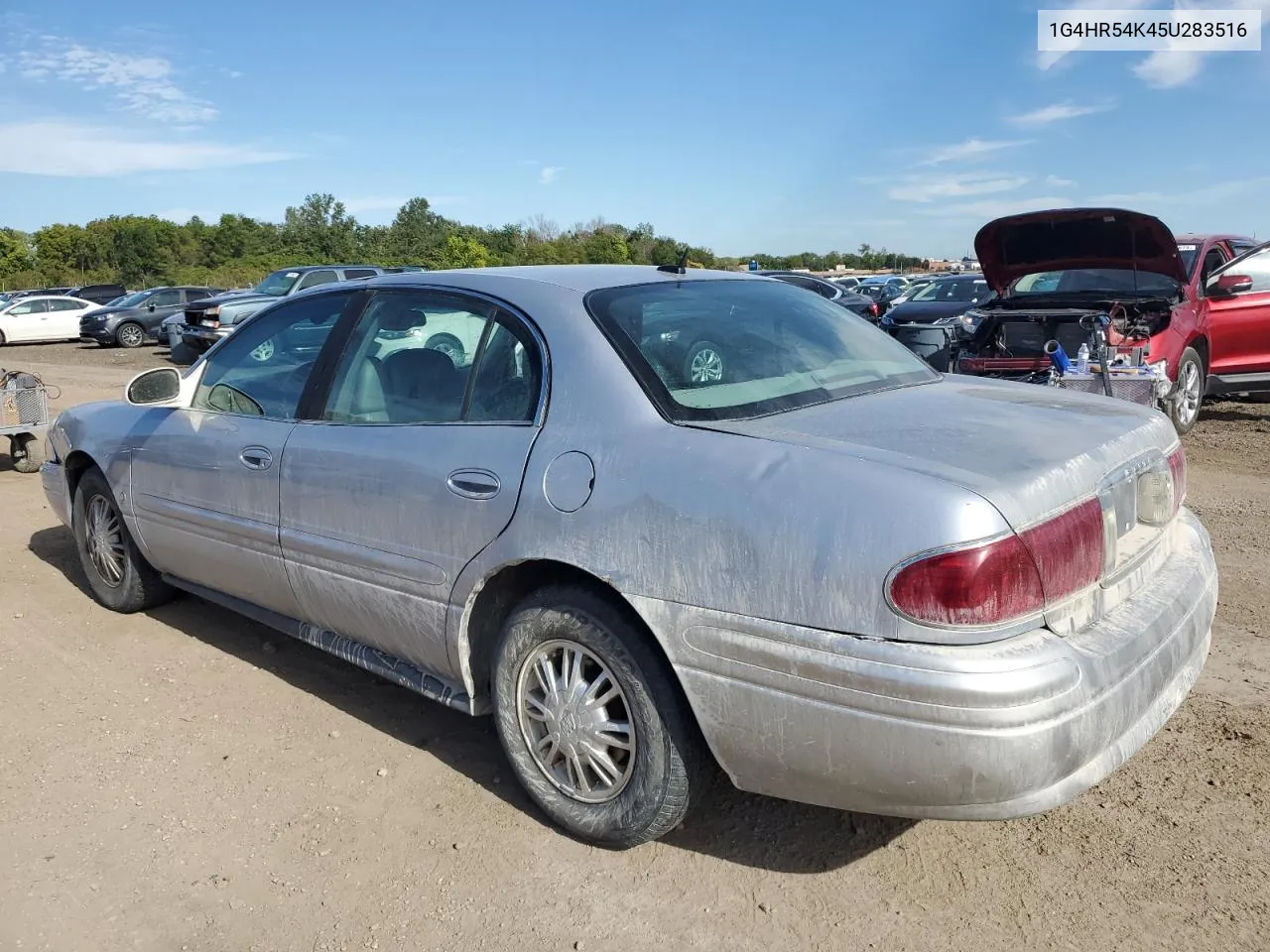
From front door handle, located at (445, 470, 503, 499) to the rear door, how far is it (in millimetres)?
8568

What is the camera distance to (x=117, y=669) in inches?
172

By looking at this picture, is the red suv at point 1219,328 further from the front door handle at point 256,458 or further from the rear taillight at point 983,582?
the front door handle at point 256,458

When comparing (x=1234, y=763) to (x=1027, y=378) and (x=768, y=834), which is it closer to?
(x=768, y=834)

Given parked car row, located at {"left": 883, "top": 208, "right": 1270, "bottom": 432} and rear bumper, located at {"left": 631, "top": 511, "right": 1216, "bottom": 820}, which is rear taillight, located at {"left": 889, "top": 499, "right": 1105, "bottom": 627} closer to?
rear bumper, located at {"left": 631, "top": 511, "right": 1216, "bottom": 820}

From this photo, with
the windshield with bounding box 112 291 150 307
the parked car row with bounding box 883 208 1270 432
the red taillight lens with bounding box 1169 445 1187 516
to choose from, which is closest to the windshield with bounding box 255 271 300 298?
the windshield with bounding box 112 291 150 307

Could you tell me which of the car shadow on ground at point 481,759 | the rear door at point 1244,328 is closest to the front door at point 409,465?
the car shadow on ground at point 481,759

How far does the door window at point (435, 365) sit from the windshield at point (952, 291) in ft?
45.2

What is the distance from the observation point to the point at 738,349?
125 inches

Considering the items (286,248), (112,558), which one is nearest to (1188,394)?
(112,558)

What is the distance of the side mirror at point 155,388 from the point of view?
443cm

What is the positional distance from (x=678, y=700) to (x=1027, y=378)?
599 cm

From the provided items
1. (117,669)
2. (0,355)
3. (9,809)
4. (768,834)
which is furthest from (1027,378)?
(0,355)

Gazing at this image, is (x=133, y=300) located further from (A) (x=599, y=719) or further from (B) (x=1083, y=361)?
(A) (x=599, y=719)

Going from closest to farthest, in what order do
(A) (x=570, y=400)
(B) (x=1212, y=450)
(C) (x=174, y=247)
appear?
(A) (x=570, y=400) → (B) (x=1212, y=450) → (C) (x=174, y=247)
